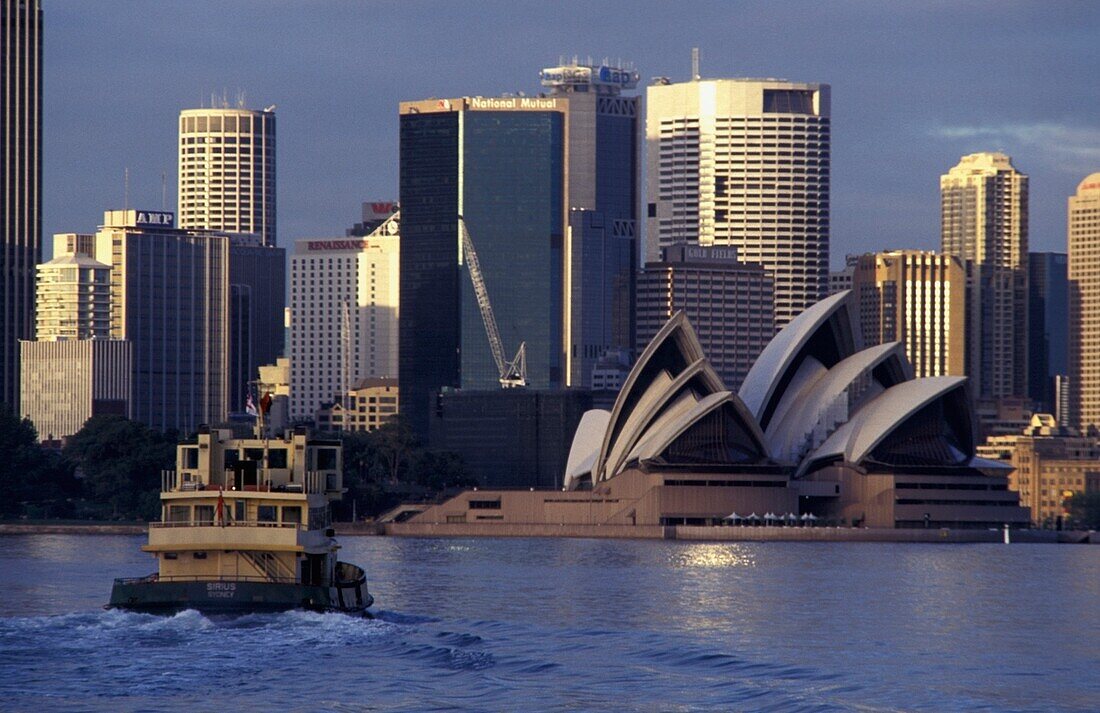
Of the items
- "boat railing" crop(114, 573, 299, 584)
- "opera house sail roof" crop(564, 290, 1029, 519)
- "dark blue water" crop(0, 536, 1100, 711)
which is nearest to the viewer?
"dark blue water" crop(0, 536, 1100, 711)

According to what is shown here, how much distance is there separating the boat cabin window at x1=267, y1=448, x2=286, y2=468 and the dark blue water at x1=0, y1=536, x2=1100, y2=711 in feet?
17.2

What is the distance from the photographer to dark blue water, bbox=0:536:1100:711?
170 feet

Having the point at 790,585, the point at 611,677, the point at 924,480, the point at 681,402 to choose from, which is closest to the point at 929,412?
the point at 924,480

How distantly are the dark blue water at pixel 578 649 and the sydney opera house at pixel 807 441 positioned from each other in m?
68.7

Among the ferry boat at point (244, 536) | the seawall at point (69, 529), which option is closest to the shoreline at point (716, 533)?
the seawall at point (69, 529)

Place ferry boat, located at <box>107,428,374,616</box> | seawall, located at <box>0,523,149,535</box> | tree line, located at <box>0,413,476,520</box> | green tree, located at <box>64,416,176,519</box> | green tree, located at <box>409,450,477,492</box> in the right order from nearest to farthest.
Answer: ferry boat, located at <box>107,428,374,616</box> → seawall, located at <box>0,523,149,535</box> → green tree, located at <box>64,416,176,519</box> → tree line, located at <box>0,413,476,520</box> → green tree, located at <box>409,450,477,492</box>

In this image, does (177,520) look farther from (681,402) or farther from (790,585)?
(681,402)

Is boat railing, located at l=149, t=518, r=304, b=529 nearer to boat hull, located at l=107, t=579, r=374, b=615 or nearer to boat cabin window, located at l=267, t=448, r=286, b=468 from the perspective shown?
boat hull, located at l=107, t=579, r=374, b=615

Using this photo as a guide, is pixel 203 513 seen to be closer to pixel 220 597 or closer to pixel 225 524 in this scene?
pixel 225 524

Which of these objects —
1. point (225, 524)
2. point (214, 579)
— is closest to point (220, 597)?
point (214, 579)

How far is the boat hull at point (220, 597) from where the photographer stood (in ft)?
196

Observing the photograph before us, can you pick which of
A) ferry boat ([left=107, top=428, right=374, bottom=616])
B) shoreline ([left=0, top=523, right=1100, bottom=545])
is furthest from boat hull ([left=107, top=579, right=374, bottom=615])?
shoreline ([left=0, top=523, right=1100, bottom=545])

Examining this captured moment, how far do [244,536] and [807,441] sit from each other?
364 feet

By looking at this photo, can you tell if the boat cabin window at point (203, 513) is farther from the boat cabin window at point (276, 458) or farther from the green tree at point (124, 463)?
the green tree at point (124, 463)
